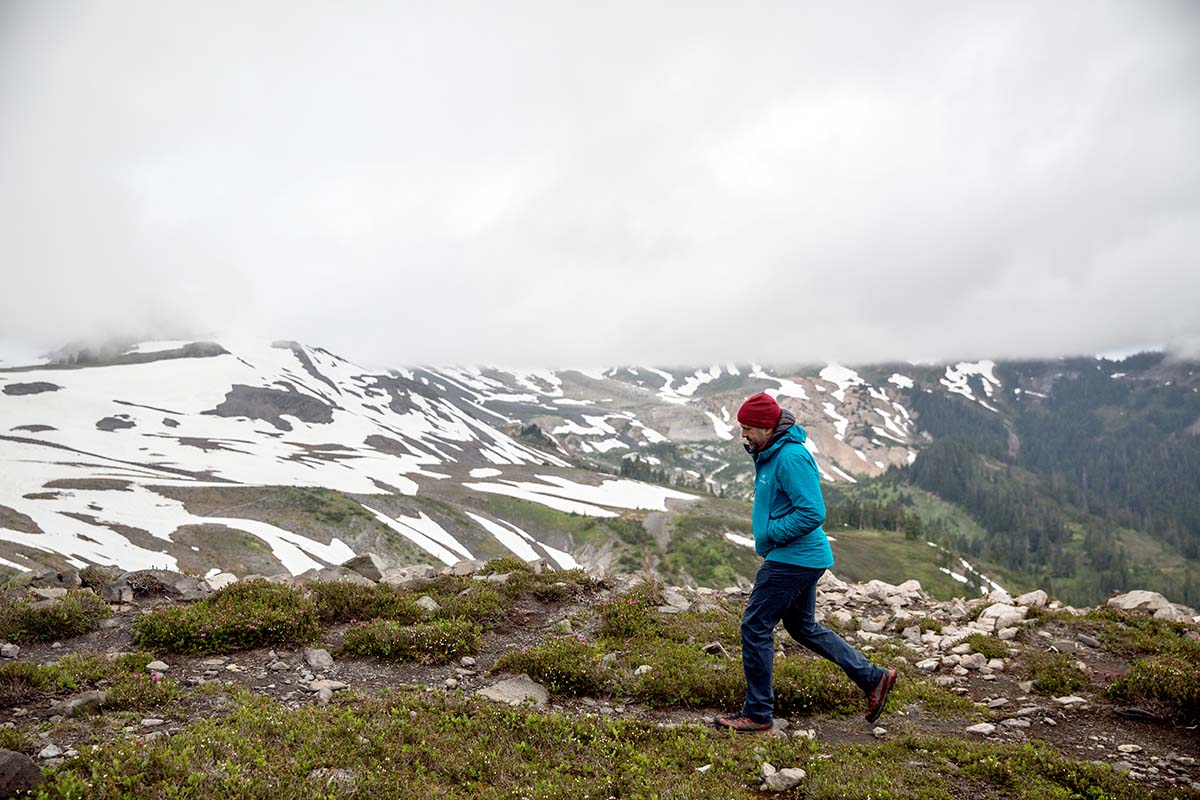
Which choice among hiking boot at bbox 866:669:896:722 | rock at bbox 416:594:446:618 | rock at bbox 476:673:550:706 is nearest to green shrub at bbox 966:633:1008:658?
hiking boot at bbox 866:669:896:722

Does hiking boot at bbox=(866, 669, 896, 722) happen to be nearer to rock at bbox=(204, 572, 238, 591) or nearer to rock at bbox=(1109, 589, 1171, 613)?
rock at bbox=(1109, 589, 1171, 613)

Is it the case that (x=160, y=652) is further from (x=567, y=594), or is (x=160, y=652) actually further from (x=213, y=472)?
(x=213, y=472)

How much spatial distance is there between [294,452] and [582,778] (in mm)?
182327

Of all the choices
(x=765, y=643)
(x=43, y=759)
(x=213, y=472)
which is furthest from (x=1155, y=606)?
(x=213, y=472)

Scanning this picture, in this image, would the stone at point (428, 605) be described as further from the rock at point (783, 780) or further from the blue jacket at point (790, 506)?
the rock at point (783, 780)

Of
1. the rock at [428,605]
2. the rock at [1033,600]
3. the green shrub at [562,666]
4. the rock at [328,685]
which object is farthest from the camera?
the rock at [1033,600]

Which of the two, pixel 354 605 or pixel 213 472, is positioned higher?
pixel 354 605

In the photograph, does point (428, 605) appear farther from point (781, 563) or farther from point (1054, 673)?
point (1054, 673)

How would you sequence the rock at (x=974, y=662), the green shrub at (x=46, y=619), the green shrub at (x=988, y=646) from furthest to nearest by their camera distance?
the green shrub at (x=988, y=646), the rock at (x=974, y=662), the green shrub at (x=46, y=619)

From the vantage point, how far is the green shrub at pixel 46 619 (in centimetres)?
1078

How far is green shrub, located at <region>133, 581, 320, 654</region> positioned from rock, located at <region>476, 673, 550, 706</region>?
413 cm

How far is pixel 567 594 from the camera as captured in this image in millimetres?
14547

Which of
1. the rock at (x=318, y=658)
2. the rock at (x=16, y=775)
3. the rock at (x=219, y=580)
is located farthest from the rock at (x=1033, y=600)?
the rock at (x=219, y=580)

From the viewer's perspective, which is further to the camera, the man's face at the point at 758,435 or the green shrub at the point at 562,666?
the green shrub at the point at 562,666
